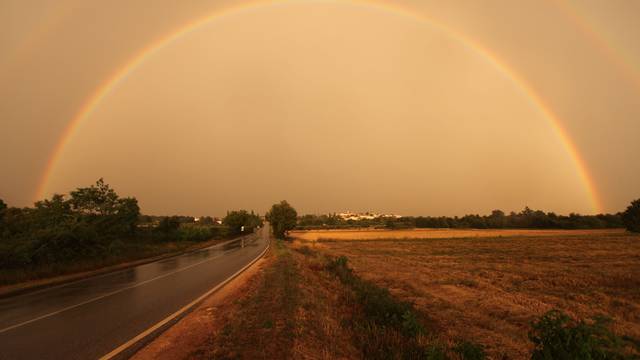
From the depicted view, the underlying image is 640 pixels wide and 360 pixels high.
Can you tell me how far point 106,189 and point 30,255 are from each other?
13731 millimetres

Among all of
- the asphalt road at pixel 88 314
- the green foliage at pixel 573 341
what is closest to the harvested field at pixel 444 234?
the asphalt road at pixel 88 314

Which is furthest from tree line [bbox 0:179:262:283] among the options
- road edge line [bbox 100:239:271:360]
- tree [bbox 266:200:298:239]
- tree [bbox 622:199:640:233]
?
tree [bbox 622:199:640:233]

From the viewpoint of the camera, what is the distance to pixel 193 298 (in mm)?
10102

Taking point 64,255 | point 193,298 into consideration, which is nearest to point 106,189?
point 64,255

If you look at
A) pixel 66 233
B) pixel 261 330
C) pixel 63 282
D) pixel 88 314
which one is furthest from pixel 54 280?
pixel 261 330

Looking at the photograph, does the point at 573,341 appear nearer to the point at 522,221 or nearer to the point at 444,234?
the point at 444,234

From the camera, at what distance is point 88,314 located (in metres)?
8.45

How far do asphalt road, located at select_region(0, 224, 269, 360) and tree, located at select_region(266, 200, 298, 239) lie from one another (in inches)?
1978

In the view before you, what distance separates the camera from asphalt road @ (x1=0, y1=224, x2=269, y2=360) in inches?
239

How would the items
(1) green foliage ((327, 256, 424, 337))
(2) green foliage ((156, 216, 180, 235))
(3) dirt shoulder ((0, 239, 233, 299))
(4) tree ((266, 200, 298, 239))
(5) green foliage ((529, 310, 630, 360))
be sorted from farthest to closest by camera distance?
(4) tree ((266, 200, 298, 239)) < (2) green foliage ((156, 216, 180, 235)) < (3) dirt shoulder ((0, 239, 233, 299)) < (1) green foliage ((327, 256, 424, 337)) < (5) green foliage ((529, 310, 630, 360))

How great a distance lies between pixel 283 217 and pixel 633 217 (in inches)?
3115

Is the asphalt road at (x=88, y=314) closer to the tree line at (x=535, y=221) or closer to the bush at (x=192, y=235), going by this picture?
the bush at (x=192, y=235)

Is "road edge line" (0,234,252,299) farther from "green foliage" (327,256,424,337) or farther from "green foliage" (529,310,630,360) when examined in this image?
"green foliage" (529,310,630,360)

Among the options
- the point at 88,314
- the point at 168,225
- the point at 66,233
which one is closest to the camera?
the point at 88,314
